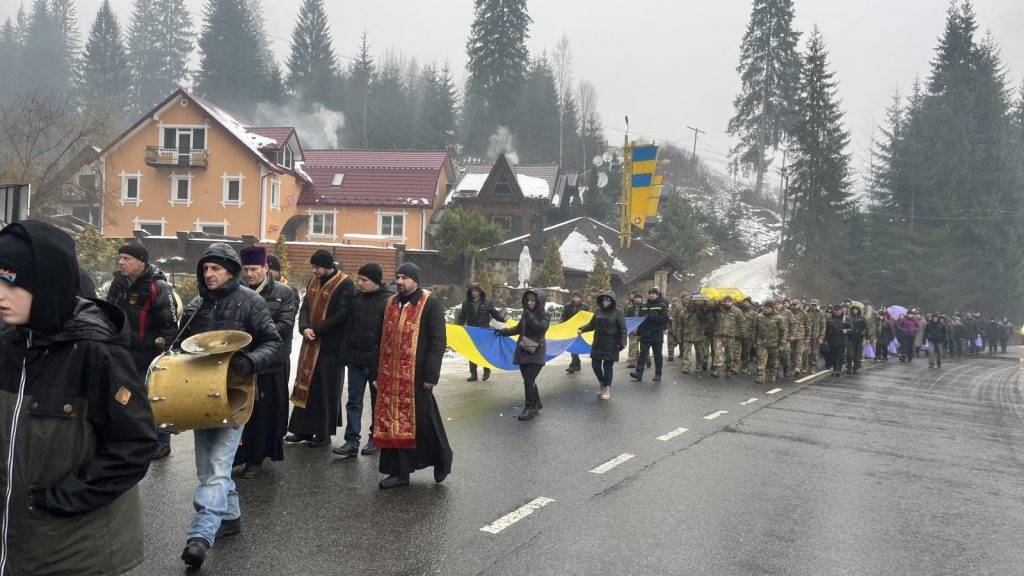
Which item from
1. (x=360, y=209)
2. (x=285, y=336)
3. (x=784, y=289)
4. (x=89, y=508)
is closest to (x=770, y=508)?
(x=285, y=336)

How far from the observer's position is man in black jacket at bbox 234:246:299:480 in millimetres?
6297

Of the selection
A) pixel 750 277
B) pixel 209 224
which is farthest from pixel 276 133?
pixel 750 277

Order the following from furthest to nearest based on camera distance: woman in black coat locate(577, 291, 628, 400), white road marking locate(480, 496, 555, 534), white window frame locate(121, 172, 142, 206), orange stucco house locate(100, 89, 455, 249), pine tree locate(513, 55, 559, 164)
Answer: pine tree locate(513, 55, 559, 164), white window frame locate(121, 172, 142, 206), orange stucco house locate(100, 89, 455, 249), woman in black coat locate(577, 291, 628, 400), white road marking locate(480, 496, 555, 534)

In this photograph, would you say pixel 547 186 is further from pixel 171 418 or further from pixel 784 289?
pixel 171 418

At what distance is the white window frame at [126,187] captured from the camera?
1622 inches

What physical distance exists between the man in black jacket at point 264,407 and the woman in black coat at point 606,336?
6.51m

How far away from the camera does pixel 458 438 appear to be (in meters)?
8.45

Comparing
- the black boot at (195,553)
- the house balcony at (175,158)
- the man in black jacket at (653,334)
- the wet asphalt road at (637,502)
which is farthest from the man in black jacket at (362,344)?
the house balcony at (175,158)

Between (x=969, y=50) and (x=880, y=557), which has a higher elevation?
(x=969, y=50)

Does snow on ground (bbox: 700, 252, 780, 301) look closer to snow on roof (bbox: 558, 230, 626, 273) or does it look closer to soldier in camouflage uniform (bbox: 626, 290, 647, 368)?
snow on roof (bbox: 558, 230, 626, 273)

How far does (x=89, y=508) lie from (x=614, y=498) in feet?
15.4

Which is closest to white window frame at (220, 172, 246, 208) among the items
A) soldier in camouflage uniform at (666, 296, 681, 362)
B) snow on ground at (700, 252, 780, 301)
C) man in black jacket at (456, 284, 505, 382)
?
soldier in camouflage uniform at (666, 296, 681, 362)

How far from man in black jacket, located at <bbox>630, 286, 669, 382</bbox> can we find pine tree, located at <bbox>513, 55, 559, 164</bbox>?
58708mm

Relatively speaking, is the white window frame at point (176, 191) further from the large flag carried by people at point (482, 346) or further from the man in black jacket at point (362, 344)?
the man in black jacket at point (362, 344)
